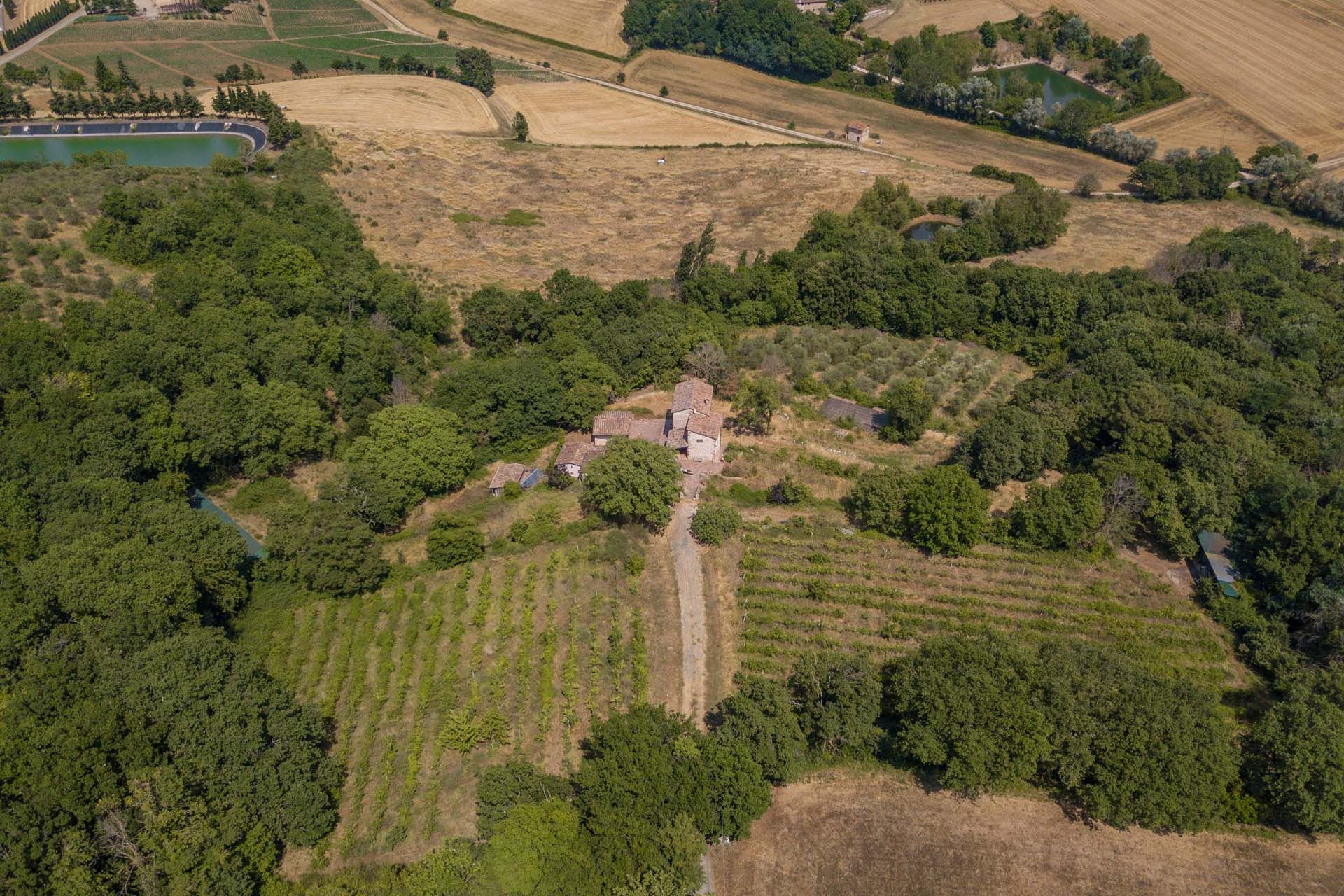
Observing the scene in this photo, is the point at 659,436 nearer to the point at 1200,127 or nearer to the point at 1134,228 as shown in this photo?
the point at 1134,228

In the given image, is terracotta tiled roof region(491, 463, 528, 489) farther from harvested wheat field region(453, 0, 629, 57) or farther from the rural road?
harvested wheat field region(453, 0, 629, 57)

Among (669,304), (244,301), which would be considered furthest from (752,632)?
(244,301)

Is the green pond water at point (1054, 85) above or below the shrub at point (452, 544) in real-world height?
above

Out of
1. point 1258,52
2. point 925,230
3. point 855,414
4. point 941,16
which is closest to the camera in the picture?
point 855,414

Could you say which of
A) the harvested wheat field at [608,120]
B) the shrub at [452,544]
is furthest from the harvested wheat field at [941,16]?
the shrub at [452,544]

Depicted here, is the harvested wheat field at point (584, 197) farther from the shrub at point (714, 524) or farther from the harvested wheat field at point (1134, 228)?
the shrub at point (714, 524)

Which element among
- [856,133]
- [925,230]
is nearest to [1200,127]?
[856,133]

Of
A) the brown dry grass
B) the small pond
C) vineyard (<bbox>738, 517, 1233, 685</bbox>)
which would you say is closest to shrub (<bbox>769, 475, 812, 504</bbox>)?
vineyard (<bbox>738, 517, 1233, 685</bbox>)
